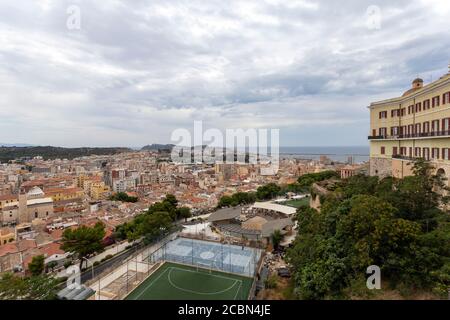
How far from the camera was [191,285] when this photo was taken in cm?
1062

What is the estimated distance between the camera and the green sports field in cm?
981

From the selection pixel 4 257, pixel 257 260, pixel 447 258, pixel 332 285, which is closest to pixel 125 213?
pixel 4 257

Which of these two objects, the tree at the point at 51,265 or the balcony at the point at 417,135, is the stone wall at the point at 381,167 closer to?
the balcony at the point at 417,135

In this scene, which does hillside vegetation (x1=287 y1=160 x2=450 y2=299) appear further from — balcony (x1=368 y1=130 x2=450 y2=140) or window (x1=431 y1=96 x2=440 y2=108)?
window (x1=431 y1=96 x2=440 y2=108)

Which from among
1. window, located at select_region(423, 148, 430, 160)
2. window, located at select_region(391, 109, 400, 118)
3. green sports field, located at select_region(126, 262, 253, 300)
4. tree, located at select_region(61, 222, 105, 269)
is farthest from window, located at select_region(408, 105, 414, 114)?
tree, located at select_region(61, 222, 105, 269)

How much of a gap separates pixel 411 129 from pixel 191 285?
40.8 ft

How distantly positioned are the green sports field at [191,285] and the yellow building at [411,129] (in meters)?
8.56

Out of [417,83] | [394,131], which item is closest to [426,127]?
[394,131]

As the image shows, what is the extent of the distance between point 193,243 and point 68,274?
21.9 ft

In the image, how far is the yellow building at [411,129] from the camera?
9344 mm

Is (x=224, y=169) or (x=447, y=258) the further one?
(x=224, y=169)

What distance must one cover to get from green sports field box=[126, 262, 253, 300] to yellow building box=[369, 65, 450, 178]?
856 cm
